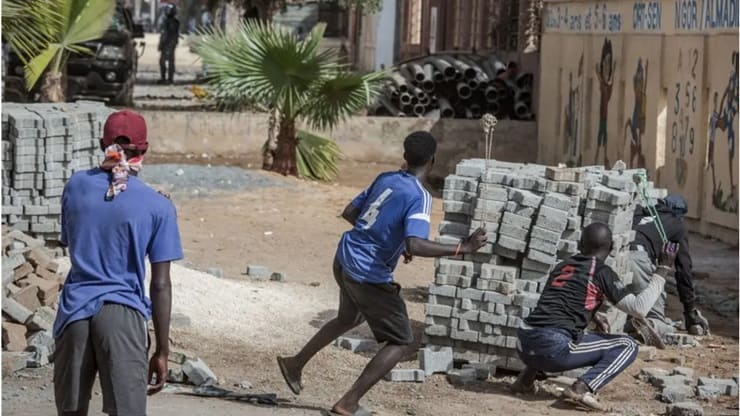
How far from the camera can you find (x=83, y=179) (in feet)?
19.3

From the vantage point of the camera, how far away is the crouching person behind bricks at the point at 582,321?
8.75 metres

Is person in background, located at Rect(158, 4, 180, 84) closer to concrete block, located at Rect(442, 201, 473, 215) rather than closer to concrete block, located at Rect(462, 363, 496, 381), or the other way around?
concrete block, located at Rect(442, 201, 473, 215)

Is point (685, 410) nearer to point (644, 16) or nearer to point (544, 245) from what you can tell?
point (544, 245)

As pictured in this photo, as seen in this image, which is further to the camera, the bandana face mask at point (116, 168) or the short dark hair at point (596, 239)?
the short dark hair at point (596, 239)

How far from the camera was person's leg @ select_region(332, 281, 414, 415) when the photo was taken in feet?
25.7

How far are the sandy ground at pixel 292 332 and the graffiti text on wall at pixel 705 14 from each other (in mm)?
2488

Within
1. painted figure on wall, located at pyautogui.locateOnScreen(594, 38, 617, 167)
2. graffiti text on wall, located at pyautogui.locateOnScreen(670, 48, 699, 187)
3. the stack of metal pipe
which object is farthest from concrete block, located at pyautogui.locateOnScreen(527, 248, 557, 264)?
the stack of metal pipe

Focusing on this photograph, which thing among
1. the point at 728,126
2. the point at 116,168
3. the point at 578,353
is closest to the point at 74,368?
the point at 116,168

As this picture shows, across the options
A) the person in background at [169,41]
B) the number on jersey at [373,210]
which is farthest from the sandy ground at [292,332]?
the person in background at [169,41]

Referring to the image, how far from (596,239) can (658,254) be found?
95.4 inches

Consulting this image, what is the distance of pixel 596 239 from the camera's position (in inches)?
345

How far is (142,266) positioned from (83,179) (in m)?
0.41

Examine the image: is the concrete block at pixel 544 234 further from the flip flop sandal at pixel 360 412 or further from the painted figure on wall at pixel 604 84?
the painted figure on wall at pixel 604 84

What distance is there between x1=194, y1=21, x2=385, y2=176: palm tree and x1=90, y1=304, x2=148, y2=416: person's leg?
14.4m
